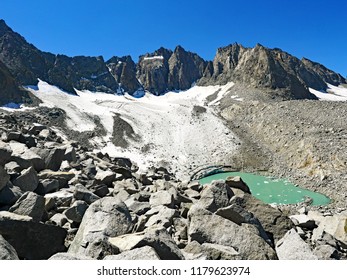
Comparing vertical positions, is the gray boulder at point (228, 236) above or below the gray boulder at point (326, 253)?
above

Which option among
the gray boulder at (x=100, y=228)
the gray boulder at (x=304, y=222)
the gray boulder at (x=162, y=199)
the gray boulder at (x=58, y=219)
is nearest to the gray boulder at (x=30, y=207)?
the gray boulder at (x=58, y=219)

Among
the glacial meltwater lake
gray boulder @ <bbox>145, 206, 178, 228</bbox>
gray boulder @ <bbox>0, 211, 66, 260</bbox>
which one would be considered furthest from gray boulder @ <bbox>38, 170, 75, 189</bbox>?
the glacial meltwater lake

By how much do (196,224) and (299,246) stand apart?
2.79 m

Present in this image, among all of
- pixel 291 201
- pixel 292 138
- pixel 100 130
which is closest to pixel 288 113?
pixel 292 138

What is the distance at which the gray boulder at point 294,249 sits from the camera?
727 centimetres

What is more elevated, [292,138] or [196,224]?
[292,138]

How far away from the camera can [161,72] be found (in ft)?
638

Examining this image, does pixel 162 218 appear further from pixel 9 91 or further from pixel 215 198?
pixel 9 91

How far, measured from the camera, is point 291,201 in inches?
1198

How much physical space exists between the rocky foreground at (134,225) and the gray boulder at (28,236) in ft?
0.06

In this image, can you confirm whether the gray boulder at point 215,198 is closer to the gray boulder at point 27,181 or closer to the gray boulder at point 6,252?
the gray boulder at point 6,252

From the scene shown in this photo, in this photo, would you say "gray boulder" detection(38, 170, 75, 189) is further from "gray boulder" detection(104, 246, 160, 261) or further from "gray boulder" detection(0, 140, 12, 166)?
"gray boulder" detection(104, 246, 160, 261)
